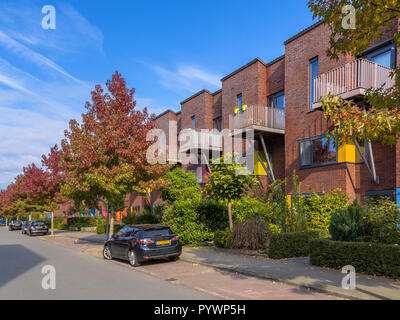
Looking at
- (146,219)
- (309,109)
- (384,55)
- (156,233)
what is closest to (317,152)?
(309,109)

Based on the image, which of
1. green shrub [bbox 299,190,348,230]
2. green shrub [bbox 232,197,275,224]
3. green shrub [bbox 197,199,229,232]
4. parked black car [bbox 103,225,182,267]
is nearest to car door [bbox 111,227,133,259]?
parked black car [bbox 103,225,182,267]

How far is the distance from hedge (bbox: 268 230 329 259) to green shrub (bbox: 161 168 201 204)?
33.2 feet

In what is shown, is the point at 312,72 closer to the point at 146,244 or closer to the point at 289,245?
the point at 289,245

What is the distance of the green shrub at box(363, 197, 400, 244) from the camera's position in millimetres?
8805

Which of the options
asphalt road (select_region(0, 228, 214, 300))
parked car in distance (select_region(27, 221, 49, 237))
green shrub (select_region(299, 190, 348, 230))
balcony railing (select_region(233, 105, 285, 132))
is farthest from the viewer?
parked car in distance (select_region(27, 221, 49, 237))

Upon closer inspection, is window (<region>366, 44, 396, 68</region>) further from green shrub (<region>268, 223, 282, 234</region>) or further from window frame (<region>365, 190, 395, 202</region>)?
green shrub (<region>268, 223, 282, 234</region>)

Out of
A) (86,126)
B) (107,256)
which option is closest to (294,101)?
(86,126)

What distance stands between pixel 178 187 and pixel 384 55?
1341 centimetres

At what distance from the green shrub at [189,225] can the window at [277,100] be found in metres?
7.39

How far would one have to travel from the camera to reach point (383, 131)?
612cm

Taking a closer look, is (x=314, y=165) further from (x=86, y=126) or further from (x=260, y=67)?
(x=86, y=126)

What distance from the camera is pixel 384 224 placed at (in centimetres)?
909

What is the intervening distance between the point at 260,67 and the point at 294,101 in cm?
365

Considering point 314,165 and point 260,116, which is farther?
point 260,116
